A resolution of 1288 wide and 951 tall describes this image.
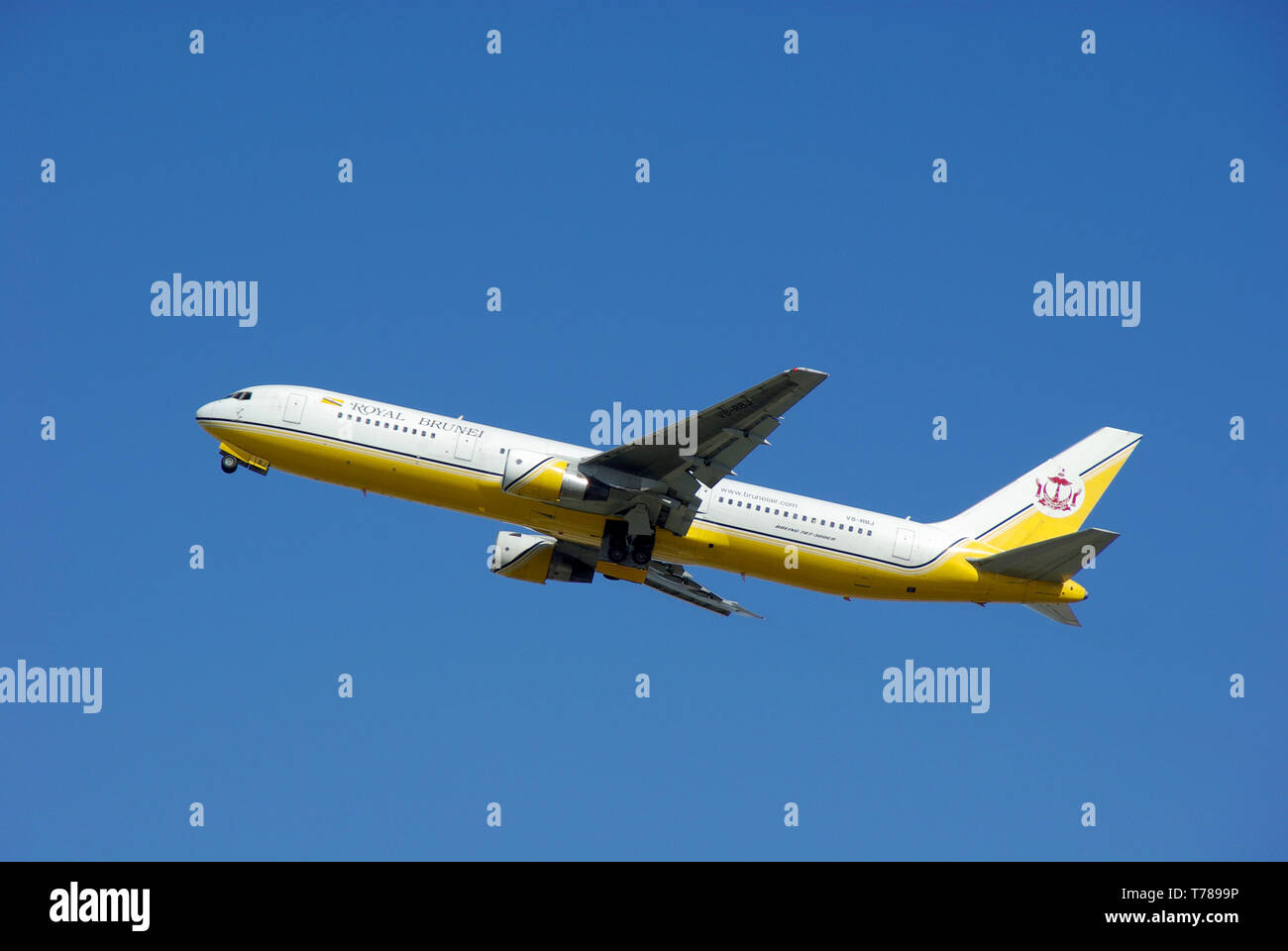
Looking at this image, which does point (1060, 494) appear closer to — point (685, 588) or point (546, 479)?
point (685, 588)

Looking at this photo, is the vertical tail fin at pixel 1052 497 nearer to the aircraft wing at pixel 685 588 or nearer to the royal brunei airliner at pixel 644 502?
the royal brunei airliner at pixel 644 502

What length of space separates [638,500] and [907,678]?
14589 mm

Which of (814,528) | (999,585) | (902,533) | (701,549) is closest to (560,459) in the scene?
(701,549)

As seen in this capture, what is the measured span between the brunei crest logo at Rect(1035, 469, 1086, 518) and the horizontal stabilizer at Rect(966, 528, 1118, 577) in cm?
377

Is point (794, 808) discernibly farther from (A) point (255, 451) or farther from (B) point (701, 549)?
(A) point (255, 451)

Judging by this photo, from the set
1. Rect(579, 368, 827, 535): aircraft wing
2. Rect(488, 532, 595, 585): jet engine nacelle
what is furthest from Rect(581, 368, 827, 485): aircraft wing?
Rect(488, 532, 595, 585): jet engine nacelle

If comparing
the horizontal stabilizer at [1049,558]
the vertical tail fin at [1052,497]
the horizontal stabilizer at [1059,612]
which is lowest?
the horizontal stabilizer at [1059,612]

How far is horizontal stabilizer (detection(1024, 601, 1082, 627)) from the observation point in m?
48.9

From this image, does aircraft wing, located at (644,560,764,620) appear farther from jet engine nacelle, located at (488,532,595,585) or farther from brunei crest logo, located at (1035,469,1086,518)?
brunei crest logo, located at (1035,469,1086,518)

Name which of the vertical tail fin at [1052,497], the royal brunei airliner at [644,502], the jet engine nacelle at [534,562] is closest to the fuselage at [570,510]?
the royal brunei airliner at [644,502]

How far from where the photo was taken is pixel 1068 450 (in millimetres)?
53688

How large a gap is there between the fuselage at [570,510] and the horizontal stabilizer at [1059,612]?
39cm

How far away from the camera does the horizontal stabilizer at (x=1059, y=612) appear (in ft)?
161

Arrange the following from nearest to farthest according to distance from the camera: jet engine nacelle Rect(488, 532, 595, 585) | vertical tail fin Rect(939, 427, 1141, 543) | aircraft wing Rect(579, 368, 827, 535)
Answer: aircraft wing Rect(579, 368, 827, 535) < vertical tail fin Rect(939, 427, 1141, 543) < jet engine nacelle Rect(488, 532, 595, 585)
